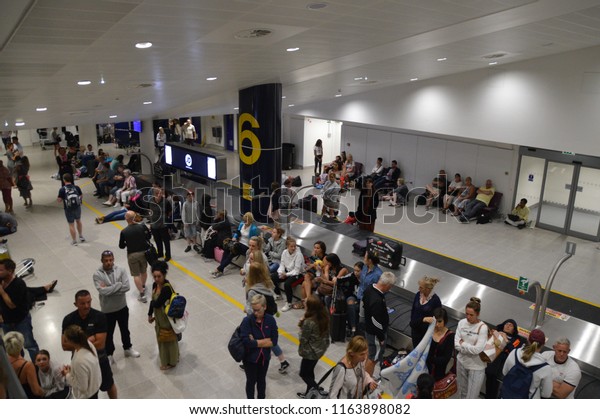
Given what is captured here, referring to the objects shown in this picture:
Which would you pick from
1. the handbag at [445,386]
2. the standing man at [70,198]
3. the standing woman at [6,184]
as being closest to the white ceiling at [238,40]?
the standing man at [70,198]

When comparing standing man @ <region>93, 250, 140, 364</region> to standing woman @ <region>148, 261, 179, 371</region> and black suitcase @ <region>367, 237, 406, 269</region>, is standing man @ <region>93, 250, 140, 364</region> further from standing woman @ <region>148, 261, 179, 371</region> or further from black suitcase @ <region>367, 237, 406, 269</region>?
black suitcase @ <region>367, 237, 406, 269</region>

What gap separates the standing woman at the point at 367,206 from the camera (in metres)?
10.7

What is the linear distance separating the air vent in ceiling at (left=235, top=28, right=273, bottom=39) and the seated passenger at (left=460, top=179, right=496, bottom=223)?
11.4 metres

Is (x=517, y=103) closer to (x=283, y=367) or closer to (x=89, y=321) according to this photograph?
(x=283, y=367)

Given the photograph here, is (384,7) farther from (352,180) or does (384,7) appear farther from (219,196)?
(352,180)

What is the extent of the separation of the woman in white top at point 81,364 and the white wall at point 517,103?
10.5 metres

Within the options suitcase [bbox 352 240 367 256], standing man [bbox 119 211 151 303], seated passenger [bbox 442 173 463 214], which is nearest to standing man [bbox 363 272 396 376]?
suitcase [bbox 352 240 367 256]

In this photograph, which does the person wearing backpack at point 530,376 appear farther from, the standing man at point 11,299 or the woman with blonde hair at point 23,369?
the standing man at point 11,299

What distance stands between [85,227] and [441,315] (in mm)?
10876

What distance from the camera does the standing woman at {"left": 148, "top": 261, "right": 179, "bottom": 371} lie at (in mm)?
6246

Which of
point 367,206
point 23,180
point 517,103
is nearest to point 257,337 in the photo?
point 367,206

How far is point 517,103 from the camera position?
38.5 ft

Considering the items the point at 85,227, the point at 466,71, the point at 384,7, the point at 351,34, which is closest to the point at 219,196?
the point at 85,227

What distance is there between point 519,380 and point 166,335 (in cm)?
436
